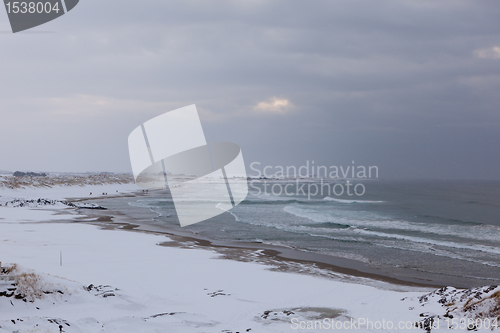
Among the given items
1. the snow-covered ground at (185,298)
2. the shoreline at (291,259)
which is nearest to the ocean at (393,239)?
the shoreline at (291,259)

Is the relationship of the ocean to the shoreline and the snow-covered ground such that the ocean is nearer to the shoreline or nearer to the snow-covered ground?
the shoreline

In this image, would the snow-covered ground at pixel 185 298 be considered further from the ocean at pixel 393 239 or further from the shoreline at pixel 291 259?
the ocean at pixel 393 239

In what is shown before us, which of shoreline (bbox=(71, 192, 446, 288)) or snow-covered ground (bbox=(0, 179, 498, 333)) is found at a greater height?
snow-covered ground (bbox=(0, 179, 498, 333))

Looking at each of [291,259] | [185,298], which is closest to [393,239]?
[291,259]

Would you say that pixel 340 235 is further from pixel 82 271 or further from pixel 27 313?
pixel 27 313

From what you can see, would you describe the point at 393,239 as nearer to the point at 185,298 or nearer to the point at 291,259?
the point at 291,259

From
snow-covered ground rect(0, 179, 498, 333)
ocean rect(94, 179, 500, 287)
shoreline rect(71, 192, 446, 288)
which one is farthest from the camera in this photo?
ocean rect(94, 179, 500, 287)

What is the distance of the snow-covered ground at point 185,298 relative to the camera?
675 cm

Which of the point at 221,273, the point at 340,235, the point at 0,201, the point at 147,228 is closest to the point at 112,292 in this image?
the point at 221,273

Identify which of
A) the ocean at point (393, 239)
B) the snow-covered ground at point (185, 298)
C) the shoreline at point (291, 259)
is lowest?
the ocean at point (393, 239)

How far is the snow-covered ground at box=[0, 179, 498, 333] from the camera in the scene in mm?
6754

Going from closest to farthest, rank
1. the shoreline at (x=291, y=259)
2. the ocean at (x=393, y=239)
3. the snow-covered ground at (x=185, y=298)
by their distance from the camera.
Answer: the snow-covered ground at (x=185, y=298) → the shoreline at (x=291, y=259) → the ocean at (x=393, y=239)

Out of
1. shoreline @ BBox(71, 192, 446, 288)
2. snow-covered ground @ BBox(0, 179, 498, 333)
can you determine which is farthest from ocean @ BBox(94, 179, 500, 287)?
snow-covered ground @ BBox(0, 179, 498, 333)

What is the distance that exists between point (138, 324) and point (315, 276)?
8.08 meters
